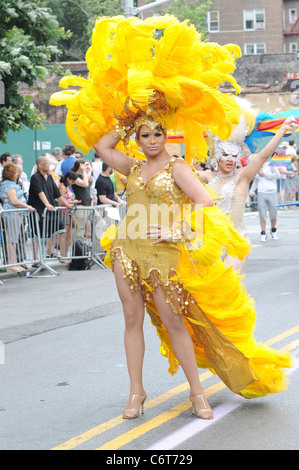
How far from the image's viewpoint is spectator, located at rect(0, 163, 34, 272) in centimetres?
1273

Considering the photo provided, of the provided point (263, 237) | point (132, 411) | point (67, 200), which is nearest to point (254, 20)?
point (263, 237)

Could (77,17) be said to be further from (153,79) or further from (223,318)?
(223,318)

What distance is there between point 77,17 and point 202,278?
58527mm

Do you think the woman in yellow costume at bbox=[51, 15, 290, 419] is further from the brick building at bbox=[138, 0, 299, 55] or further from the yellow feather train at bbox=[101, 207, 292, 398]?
the brick building at bbox=[138, 0, 299, 55]

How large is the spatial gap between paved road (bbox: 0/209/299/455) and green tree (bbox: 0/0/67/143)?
3.14 metres

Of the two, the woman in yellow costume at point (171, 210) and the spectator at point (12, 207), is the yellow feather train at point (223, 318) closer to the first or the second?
the woman in yellow costume at point (171, 210)

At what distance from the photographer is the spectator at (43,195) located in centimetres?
1373

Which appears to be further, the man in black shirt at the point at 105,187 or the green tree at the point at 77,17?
the green tree at the point at 77,17

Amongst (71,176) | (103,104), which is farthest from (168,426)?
(71,176)

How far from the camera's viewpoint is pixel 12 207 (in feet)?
44.1

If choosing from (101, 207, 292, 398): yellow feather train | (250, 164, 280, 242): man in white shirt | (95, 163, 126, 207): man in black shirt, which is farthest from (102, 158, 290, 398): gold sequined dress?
(250, 164, 280, 242): man in white shirt

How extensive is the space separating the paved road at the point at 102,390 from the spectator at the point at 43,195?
282 centimetres

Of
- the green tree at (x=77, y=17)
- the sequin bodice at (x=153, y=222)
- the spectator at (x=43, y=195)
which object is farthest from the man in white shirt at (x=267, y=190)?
the green tree at (x=77, y=17)

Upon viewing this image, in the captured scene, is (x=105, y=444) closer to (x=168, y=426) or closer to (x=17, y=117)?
(x=168, y=426)
